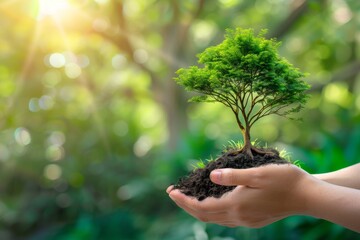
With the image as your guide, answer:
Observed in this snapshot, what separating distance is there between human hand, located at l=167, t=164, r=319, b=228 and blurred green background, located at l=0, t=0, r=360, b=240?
92.6 inches

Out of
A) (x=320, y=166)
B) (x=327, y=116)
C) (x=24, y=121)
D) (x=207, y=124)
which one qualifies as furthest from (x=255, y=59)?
(x=207, y=124)

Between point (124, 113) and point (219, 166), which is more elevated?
point (124, 113)

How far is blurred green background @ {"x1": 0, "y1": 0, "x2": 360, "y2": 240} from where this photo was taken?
4496mm

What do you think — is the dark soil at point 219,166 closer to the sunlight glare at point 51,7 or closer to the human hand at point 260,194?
the human hand at point 260,194

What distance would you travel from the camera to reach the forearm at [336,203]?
1.47 m

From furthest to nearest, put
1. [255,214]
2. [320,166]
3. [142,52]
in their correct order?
[142,52], [320,166], [255,214]

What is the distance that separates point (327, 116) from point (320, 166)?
135 inches

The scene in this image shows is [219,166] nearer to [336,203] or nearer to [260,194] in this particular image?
[260,194]

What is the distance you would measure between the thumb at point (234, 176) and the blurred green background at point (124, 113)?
249cm

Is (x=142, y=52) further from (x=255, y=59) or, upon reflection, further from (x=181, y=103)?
(x=255, y=59)

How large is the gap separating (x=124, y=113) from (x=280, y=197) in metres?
6.43

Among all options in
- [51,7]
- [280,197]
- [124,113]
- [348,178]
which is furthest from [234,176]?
[124,113]

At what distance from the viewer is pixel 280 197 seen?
5.10 feet

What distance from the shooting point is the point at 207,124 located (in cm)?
978
